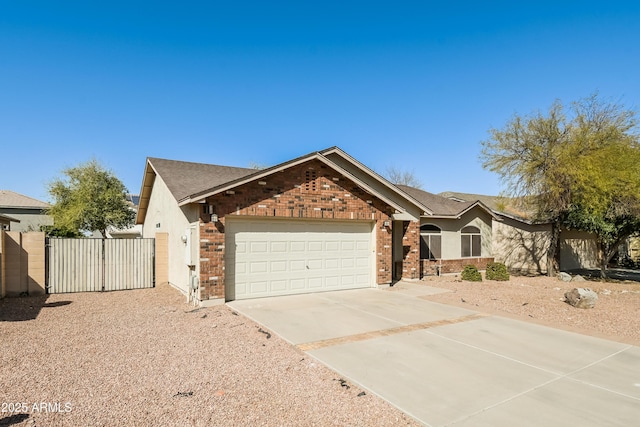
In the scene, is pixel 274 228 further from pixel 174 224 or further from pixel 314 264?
pixel 174 224

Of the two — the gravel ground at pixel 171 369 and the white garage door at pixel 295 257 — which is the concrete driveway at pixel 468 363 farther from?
the white garage door at pixel 295 257

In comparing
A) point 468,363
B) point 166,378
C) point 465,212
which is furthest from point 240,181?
point 465,212

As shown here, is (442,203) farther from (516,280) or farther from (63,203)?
(63,203)

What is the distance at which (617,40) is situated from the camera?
1256 cm

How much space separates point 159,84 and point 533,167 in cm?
1744

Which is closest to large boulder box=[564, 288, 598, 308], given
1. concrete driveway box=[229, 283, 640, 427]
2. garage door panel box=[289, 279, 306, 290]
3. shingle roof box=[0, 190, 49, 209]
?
concrete driveway box=[229, 283, 640, 427]

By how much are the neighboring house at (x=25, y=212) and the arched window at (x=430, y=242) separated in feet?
96.6

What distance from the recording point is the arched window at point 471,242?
63.9 ft

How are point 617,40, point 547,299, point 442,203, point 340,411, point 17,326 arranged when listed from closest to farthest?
1. point 340,411
2. point 17,326
3. point 547,299
4. point 617,40
5. point 442,203

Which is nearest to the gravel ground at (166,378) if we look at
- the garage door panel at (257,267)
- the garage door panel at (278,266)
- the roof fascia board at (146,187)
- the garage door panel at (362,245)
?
the garage door panel at (257,267)

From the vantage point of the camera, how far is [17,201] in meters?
29.9

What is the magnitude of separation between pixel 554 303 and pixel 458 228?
8652 mm

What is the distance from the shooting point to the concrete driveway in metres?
4.25

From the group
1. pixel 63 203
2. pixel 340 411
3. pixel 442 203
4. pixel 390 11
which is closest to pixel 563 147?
pixel 442 203
